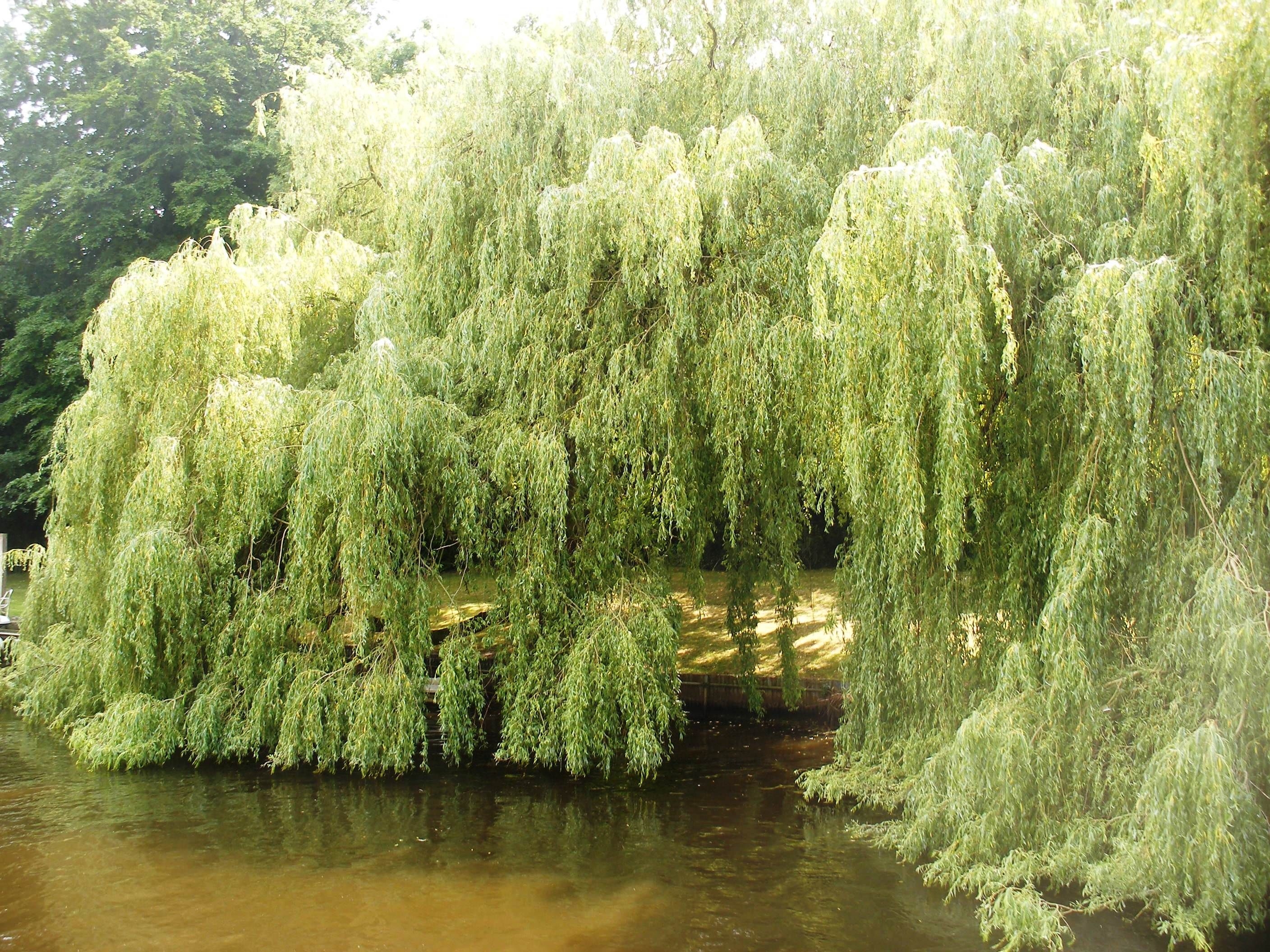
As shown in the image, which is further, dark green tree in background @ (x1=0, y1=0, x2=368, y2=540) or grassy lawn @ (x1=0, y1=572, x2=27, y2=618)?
dark green tree in background @ (x1=0, y1=0, x2=368, y2=540)

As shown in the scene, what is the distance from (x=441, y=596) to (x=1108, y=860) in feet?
21.9

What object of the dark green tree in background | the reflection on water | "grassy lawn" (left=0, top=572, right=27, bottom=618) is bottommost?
the reflection on water

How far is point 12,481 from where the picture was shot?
2092cm

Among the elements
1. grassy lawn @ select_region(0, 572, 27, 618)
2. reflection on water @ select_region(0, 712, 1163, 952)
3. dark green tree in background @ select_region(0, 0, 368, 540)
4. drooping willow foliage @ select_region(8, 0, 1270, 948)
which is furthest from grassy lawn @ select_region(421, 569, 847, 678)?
dark green tree in background @ select_region(0, 0, 368, 540)

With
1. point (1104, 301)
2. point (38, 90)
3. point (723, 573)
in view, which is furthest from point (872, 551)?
point (38, 90)

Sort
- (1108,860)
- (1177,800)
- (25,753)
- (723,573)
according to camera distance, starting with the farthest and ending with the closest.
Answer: (723,573)
(25,753)
(1108,860)
(1177,800)

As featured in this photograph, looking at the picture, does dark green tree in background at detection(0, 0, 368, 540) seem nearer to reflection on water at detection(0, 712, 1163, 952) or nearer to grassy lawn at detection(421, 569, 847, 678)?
grassy lawn at detection(421, 569, 847, 678)

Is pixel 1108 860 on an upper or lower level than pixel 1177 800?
lower

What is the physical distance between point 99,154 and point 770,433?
20.5 metres

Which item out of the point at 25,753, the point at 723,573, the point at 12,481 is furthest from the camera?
the point at 12,481

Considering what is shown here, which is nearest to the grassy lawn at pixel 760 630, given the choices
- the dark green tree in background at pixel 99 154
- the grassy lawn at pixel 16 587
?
the grassy lawn at pixel 16 587

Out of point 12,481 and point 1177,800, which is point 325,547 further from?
point 12,481

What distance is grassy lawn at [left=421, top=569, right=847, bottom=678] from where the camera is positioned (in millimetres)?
13344

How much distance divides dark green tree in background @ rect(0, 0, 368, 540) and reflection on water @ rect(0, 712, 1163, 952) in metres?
15.0
